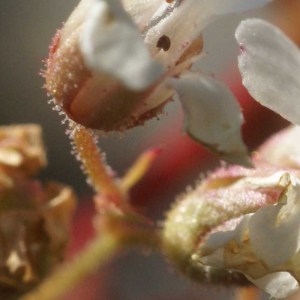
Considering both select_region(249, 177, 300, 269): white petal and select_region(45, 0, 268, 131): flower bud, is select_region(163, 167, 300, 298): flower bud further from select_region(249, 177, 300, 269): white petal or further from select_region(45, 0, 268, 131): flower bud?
select_region(45, 0, 268, 131): flower bud

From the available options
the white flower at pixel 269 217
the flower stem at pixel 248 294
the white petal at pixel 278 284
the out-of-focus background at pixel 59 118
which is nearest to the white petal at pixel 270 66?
the white flower at pixel 269 217

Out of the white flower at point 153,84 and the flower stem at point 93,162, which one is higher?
the white flower at point 153,84

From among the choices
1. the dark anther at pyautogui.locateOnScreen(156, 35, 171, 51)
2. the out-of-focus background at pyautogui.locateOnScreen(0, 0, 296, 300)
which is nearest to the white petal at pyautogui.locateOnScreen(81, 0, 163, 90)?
the dark anther at pyautogui.locateOnScreen(156, 35, 171, 51)

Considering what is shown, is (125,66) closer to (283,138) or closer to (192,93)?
(192,93)

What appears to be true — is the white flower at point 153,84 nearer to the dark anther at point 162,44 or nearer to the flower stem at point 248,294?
the dark anther at point 162,44

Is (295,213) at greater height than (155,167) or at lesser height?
greater

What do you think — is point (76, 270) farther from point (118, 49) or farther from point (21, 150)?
point (118, 49)

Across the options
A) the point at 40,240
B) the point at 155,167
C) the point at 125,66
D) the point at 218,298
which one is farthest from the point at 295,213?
the point at 218,298
